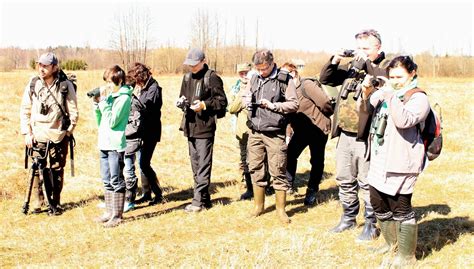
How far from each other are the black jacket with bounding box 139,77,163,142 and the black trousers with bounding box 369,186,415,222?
363 centimetres

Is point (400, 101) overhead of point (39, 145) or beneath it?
overhead

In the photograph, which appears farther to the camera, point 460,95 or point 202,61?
point 460,95

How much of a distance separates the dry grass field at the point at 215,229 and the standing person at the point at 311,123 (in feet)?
1.48

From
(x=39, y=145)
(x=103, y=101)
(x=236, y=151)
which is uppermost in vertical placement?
(x=103, y=101)

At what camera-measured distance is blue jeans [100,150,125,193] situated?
6059mm

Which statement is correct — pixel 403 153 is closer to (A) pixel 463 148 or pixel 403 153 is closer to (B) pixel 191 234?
(B) pixel 191 234

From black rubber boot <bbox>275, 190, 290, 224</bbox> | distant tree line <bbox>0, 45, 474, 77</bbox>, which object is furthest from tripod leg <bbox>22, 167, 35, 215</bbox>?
distant tree line <bbox>0, 45, 474, 77</bbox>

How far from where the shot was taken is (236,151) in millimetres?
12781

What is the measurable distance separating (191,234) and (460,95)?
2295 centimetres

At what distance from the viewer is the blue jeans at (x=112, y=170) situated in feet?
19.9

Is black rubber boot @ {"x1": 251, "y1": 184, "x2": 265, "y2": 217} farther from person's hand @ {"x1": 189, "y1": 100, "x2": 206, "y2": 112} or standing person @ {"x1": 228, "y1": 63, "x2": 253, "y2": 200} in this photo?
person's hand @ {"x1": 189, "y1": 100, "x2": 206, "y2": 112}

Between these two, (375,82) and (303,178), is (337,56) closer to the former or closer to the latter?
(375,82)

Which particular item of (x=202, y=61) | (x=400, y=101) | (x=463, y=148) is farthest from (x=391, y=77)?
(x=463, y=148)

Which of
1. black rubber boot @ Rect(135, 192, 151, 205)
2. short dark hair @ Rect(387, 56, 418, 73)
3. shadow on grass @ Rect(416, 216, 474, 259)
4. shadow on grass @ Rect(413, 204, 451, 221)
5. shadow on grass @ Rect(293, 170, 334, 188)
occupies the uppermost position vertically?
short dark hair @ Rect(387, 56, 418, 73)
